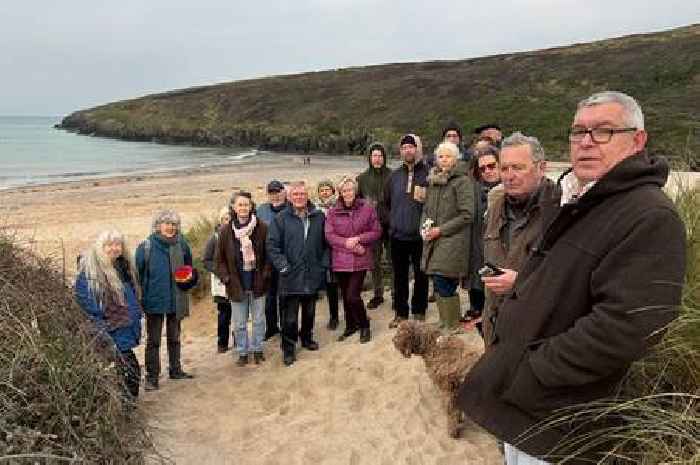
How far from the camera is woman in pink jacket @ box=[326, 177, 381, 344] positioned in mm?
6535

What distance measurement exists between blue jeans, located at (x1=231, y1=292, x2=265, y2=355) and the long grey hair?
4.60ft

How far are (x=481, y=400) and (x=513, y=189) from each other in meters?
1.37

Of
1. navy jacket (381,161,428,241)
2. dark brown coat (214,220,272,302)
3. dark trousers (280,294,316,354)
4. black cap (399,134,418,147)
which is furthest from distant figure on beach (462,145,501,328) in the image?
dark brown coat (214,220,272,302)

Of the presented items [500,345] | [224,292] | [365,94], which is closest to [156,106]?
[365,94]

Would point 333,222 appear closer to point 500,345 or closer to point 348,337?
point 348,337

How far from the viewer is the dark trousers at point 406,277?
664 centimetres

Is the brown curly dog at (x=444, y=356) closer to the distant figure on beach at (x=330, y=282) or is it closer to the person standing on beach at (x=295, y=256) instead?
the person standing on beach at (x=295, y=256)

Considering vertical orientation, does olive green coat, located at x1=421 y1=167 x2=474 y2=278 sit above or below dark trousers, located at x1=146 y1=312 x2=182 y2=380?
above

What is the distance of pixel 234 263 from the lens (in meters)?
6.38

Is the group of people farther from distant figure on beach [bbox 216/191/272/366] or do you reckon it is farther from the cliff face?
the cliff face

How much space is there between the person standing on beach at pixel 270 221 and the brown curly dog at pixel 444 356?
7.32 ft

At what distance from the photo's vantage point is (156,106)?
74.8 metres

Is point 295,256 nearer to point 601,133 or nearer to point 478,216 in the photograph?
point 478,216

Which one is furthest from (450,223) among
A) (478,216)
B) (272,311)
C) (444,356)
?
(272,311)
